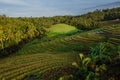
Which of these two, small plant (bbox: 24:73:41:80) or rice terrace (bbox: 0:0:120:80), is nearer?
rice terrace (bbox: 0:0:120:80)

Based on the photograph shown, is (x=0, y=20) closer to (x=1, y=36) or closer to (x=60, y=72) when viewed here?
(x=1, y=36)

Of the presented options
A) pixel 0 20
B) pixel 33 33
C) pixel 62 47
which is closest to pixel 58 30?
pixel 33 33

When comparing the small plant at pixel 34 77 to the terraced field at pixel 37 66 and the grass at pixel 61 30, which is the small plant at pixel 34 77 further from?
the grass at pixel 61 30

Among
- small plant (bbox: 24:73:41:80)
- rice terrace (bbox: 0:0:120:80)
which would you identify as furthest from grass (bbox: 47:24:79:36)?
small plant (bbox: 24:73:41:80)

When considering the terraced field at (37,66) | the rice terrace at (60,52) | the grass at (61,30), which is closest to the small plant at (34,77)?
the rice terrace at (60,52)

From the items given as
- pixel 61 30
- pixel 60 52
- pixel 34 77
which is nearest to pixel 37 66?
pixel 34 77

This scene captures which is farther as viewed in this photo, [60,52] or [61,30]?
[61,30]

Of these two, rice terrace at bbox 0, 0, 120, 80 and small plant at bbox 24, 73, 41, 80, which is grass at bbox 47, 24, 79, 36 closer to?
rice terrace at bbox 0, 0, 120, 80

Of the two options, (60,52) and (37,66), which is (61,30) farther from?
(37,66)
